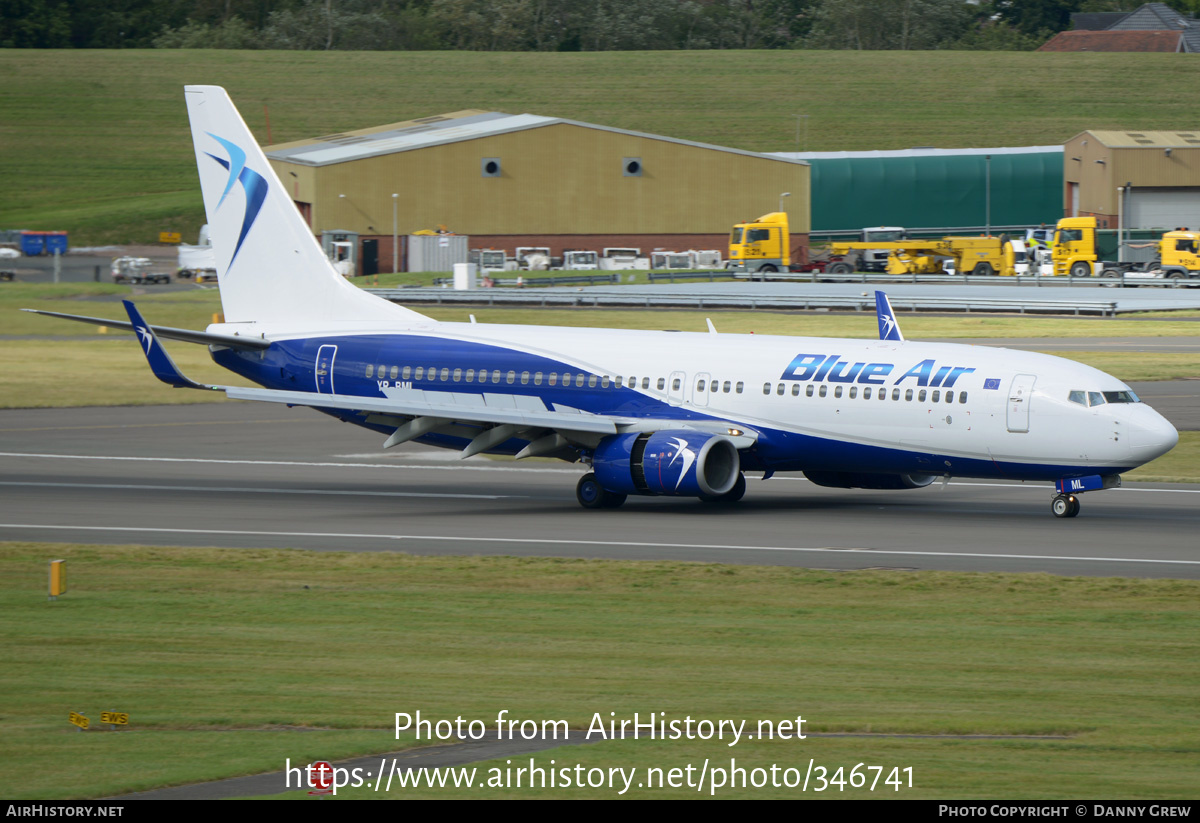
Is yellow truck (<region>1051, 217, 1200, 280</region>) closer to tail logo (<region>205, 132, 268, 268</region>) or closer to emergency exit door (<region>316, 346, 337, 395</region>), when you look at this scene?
tail logo (<region>205, 132, 268, 268</region>)

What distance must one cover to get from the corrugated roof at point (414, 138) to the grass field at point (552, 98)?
24386 millimetres

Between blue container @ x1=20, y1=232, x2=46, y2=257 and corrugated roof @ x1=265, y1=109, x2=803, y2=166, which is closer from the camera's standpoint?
corrugated roof @ x1=265, y1=109, x2=803, y2=166

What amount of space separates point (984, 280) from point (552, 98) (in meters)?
65.4

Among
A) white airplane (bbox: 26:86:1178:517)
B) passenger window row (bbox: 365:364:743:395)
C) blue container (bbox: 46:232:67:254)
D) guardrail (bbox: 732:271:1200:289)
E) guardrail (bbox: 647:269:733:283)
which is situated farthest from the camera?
blue container (bbox: 46:232:67:254)

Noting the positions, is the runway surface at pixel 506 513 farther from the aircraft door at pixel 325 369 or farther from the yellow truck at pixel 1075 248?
the yellow truck at pixel 1075 248

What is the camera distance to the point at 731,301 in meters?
93.0

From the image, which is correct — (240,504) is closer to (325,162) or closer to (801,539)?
(801,539)

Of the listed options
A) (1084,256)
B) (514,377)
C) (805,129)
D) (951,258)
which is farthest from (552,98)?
(514,377)

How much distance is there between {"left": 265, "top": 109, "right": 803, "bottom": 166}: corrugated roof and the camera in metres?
118

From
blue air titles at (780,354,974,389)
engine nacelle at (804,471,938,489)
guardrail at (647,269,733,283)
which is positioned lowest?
engine nacelle at (804,471,938,489)

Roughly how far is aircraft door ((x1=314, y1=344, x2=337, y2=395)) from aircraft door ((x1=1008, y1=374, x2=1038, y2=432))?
17211 mm

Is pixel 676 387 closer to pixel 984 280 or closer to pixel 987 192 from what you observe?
pixel 984 280

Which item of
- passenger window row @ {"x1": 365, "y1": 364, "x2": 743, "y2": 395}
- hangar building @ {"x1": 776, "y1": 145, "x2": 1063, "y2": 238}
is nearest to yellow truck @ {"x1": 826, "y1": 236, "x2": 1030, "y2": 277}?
hangar building @ {"x1": 776, "y1": 145, "x2": 1063, "y2": 238}

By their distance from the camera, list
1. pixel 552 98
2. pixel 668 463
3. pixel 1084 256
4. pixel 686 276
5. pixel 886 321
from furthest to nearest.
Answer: pixel 552 98, pixel 1084 256, pixel 686 276, pixel 886 321, pixel 668 463
